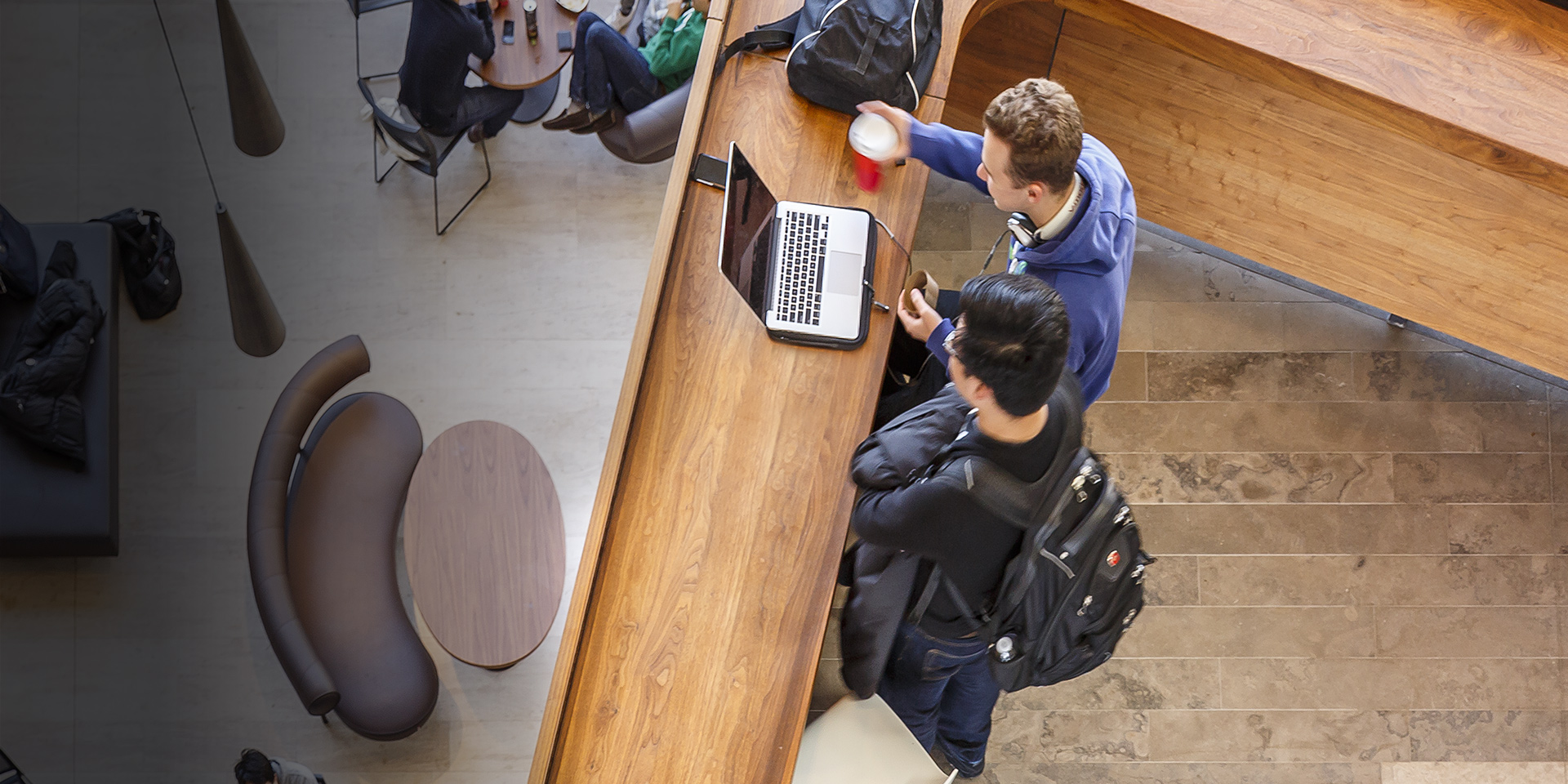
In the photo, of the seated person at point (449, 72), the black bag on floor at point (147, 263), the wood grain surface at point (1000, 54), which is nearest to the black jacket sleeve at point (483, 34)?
the seated person at point (449, 72)

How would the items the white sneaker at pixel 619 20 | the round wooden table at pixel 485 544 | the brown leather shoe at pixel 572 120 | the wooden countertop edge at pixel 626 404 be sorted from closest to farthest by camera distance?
the wooden countertop edge at pixel 626 404 < the round wooden table at pixel 485 544 < the brown leather shoe at pixel 572 120 < the white sneaker at pixel 619 20

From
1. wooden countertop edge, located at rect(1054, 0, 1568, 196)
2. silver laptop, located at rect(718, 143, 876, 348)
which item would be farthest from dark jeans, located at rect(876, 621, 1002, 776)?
wooden countertop edge, located at rect(1054, 0, 1568, 196)

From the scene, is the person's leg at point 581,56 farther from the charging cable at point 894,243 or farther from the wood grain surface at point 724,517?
the charging cable at point 894,243

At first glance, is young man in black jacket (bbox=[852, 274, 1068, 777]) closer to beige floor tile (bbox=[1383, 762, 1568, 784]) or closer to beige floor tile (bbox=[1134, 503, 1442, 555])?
beige floor tile (bbox=[1134, 503, 1442, 555])

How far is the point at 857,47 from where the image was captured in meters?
2.52

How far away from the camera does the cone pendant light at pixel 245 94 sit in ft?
8.18

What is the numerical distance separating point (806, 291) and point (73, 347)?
2.86m

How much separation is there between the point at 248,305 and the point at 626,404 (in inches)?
44.2

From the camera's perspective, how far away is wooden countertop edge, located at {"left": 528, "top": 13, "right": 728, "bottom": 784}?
2.21 m

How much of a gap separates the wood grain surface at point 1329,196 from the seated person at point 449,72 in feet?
6.80

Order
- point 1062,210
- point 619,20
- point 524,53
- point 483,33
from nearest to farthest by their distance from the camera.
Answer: point 1062,210 < point 483,33 < point 524,53 < point 619,20

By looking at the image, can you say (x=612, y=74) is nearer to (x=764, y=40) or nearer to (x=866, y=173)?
(x=764, y=40)

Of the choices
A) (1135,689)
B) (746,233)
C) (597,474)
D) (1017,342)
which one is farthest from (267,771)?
(1135,689)

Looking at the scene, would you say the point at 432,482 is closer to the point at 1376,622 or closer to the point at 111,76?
the point at 111,76
